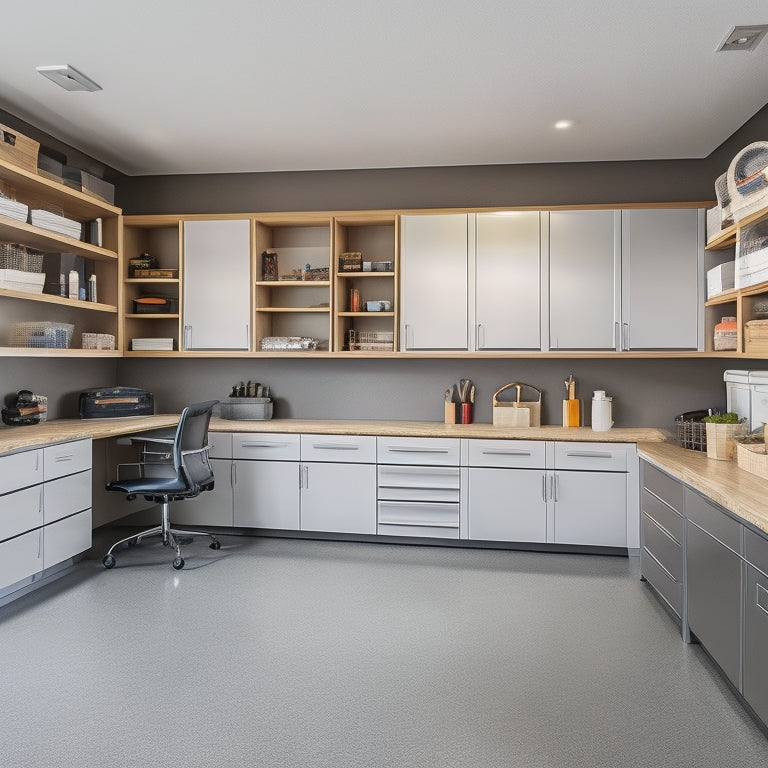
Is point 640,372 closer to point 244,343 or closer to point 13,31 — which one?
point 244,343

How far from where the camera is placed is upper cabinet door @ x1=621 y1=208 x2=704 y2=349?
4562 mm

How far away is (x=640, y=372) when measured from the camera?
4969mm

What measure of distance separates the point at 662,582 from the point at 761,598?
1317 mm

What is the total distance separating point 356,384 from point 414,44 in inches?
108

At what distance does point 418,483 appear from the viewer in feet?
15.1

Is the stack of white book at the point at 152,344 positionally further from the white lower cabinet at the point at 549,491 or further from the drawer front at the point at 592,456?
the drawer front at the point at 592,456

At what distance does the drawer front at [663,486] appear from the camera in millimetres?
3092

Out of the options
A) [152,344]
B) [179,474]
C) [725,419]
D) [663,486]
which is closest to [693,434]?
[725,419]

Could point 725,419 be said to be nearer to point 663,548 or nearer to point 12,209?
point 663,548

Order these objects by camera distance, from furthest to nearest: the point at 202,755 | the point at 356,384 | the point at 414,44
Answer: the point at 356,384 → the point at 414,44 → the point at 202,755

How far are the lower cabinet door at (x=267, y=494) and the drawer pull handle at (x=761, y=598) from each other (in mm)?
3174

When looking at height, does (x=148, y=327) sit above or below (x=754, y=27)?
below

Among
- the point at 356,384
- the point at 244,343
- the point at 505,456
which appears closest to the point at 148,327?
the point at 244,343

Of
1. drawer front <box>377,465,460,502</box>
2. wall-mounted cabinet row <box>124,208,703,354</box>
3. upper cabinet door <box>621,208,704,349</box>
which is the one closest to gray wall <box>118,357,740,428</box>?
wall-mounted cabinet row <box>124,208,703,354</box>
